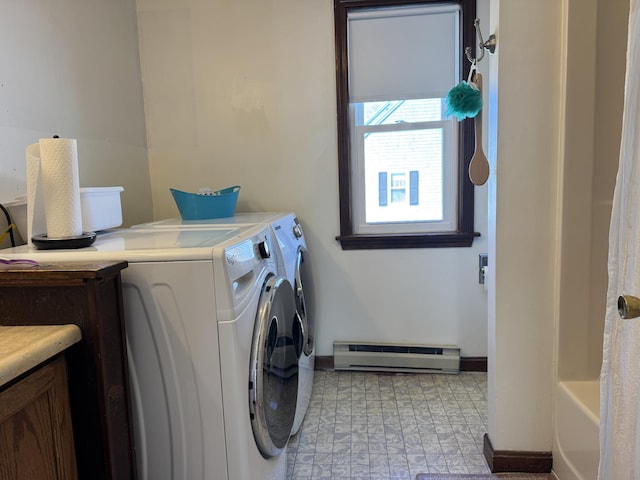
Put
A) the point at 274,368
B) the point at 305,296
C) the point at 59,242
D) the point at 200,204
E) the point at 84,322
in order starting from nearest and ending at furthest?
the point at 84,322 → the point at 59,242 → the point at 274,368 → the point at 200,204 → the point at 305,296

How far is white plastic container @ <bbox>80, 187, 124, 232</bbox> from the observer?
4.75 ft

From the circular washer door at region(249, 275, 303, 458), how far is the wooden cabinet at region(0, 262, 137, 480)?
1.13 ft

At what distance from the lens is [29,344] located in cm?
83

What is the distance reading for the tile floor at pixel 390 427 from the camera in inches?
65.4

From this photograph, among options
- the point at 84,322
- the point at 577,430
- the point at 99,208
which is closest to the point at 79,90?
the point at 99,208

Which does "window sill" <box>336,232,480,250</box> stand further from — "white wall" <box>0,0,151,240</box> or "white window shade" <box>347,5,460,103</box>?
"white wall" <box>0,0,151,240</box>

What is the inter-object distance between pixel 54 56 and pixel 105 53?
37 cm

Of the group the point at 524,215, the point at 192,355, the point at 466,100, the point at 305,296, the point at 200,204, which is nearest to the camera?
the point at 192,355

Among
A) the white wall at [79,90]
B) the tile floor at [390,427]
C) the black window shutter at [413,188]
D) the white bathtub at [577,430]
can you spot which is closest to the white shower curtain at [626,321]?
the white bathtub at [577,430]

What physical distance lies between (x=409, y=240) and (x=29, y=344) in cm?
189

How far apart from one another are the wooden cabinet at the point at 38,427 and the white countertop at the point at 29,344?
35 millimetres

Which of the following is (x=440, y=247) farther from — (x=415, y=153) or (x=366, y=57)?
(x=366, y=57)

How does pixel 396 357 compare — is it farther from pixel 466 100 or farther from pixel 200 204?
pixel 466 100

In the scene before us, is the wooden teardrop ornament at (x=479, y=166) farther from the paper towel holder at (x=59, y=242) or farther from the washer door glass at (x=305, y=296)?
the paper towel holder at (x=59, y=242)
